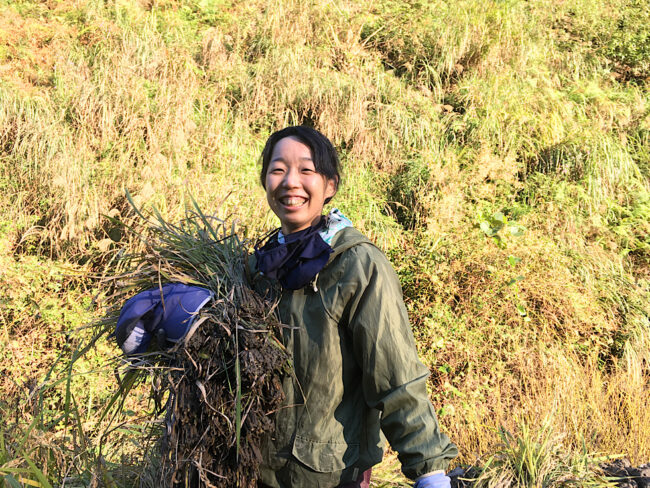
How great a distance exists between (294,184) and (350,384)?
0.71 metres

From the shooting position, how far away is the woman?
167 cm

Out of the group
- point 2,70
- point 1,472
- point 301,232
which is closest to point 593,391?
point 301,232

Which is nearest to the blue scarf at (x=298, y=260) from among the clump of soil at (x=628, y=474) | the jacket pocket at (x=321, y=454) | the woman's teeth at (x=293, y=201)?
the woman's teeth at (x=293, y=201)

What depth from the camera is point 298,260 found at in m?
1.80

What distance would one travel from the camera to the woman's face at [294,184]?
1977 mm

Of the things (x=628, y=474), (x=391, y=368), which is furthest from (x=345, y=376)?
(x=628, y=474)

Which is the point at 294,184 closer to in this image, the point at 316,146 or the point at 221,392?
the point at 316,146

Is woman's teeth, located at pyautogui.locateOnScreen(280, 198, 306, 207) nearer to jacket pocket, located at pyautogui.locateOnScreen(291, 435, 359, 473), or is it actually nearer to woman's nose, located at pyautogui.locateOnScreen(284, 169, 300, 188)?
woman's nose, located at pyautogui.locateOnScreen(284, 169, 300, 188)

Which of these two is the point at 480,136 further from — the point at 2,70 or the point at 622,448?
the point at 2,70

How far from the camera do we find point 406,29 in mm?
7727

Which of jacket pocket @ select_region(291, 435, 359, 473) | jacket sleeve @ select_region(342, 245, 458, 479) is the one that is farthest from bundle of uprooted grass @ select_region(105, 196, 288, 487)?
jacket sleeve @ select_region(342, 245, 458, 479)

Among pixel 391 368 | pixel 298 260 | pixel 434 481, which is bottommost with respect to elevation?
pixel 434 481

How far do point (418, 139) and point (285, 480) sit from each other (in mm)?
5437

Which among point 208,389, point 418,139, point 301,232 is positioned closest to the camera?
point 208,389
